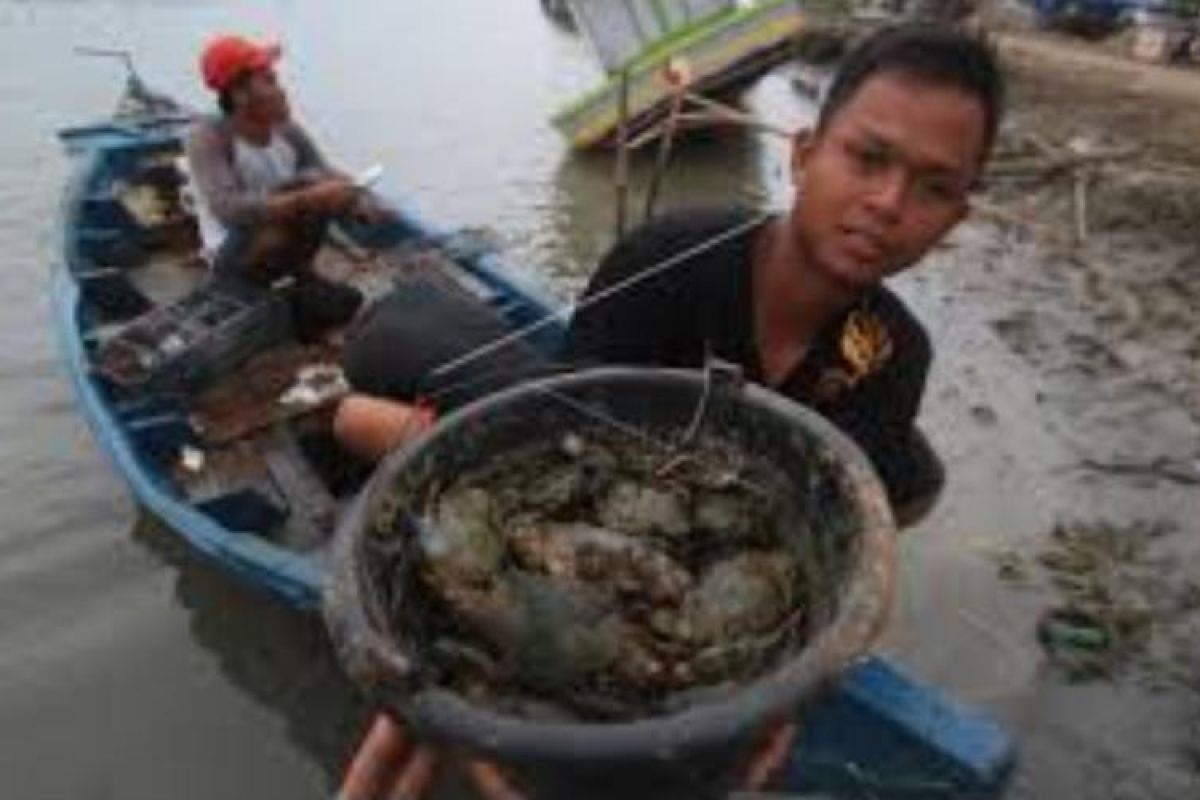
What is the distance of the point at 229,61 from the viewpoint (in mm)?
7074

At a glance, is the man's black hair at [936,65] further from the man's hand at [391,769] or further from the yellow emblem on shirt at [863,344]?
the man's hand at [391,769]

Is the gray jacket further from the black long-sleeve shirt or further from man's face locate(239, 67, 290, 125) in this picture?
the black long-sleeve shirt

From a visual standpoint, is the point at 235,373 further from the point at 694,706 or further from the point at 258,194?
the point at 694,706

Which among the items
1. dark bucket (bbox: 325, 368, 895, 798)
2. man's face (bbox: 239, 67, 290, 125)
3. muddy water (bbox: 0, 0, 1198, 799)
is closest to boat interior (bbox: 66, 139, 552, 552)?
muddy water (bbox: 0, 0, 1198, 799)

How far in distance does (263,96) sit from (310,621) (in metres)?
2.82

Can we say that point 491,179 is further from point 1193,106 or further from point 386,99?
point 1193,106

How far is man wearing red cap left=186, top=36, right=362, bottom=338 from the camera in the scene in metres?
7.10

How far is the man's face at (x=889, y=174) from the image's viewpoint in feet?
8.11

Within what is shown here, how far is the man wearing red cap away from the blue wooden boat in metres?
0.34

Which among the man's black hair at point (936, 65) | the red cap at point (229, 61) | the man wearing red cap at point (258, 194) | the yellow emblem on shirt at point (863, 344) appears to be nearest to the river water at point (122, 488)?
the man wearing red cap at point (258, 194)

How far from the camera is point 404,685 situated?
1810mm

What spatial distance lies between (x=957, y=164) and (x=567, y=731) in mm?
1319

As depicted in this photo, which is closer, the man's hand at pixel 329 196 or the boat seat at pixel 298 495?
the boat seat at pixel 298 495

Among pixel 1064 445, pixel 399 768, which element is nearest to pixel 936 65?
pixel 399 768
